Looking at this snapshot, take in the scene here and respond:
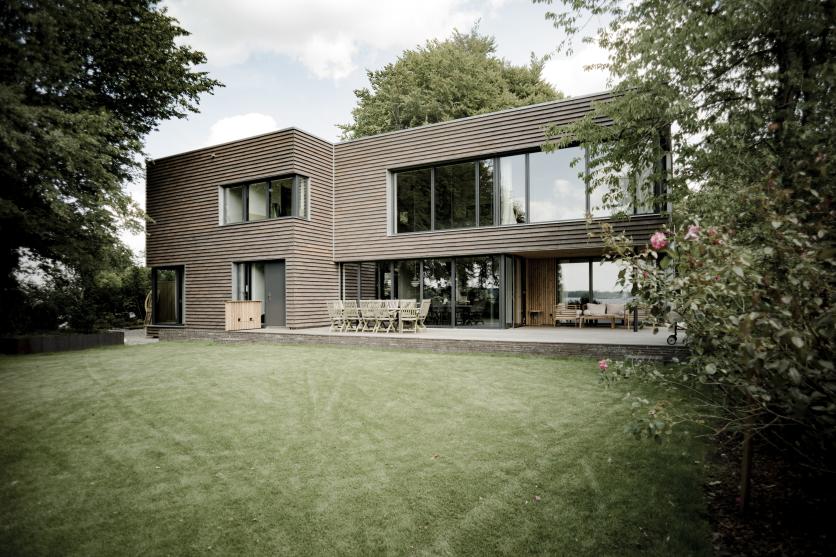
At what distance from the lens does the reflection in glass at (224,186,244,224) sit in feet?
49.2

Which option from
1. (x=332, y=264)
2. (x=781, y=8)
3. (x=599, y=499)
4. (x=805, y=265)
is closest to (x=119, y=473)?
(x=599, y=499)

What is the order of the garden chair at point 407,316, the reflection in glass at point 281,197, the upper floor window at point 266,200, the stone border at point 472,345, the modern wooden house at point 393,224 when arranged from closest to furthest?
the stone border at point 472,345 → the garden chair at point 407,316 → the modern wooden house at point 393,224 → the upper floor window at point 266,200 → the reflection in glass at point 281,197

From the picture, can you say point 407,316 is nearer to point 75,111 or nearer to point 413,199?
point 413,199

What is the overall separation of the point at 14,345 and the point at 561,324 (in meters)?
14.6

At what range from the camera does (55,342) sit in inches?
434

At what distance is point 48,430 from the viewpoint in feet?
15.2

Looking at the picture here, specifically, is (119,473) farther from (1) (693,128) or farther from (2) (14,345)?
(2) (14,345)

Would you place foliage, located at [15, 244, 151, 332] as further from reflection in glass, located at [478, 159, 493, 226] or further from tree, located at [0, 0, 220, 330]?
reflection in glass, located at [478, 159, 493, 226]

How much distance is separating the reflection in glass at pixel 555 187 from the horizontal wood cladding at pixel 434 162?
34 centimetres

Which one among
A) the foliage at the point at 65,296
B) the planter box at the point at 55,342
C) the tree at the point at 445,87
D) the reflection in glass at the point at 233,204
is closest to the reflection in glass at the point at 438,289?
the reflection in glass at the point at 233,204

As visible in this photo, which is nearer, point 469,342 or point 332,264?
point 469,342

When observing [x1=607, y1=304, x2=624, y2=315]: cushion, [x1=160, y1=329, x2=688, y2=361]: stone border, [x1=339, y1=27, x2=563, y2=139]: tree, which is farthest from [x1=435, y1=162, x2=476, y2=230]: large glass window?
[x1=339, y1=27, x2=563, y2=139]: tree

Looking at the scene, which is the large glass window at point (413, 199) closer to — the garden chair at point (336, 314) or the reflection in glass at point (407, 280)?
the reflection in glass at point (407, 280)

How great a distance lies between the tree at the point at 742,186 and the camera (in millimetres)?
2047
